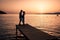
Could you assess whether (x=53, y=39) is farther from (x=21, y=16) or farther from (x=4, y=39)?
(x=4, y=39)

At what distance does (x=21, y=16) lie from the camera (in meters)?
25.7

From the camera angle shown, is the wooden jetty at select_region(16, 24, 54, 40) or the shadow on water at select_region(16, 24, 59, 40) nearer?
the shadow on water at select_region(16, 24, 59, 40)

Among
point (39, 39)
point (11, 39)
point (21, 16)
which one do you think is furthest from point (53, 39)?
point (11, 39)

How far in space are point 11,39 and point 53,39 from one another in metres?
16.6

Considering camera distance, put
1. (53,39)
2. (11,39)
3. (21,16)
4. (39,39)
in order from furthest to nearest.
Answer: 1. (11,39)
2. (21,16)
3. (39,39)
4. (53,39)

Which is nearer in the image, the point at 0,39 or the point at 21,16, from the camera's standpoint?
the point at 21,16

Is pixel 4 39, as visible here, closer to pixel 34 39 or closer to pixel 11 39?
pixel 11 39

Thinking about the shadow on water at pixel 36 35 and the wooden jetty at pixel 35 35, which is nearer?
the shadow on water at pixel 36 35

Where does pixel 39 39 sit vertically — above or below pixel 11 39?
above

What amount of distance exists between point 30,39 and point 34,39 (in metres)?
0.27

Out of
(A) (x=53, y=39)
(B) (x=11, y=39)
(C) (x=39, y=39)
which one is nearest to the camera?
(A) (x=53, y=39)

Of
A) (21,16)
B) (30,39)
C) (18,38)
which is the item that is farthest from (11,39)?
(30,39)

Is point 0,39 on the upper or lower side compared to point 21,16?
lower

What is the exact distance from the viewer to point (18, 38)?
2806 centimetres
